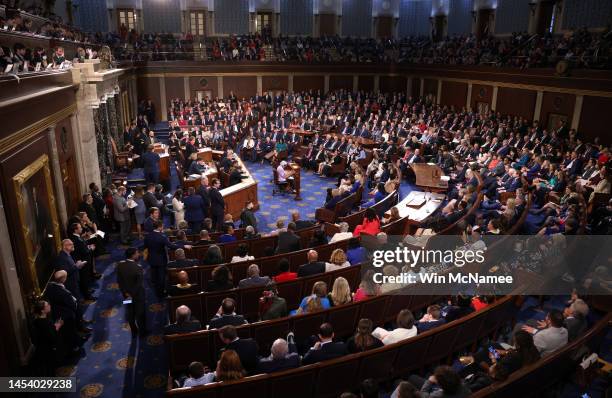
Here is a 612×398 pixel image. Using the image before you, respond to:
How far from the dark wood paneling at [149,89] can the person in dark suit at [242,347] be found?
2402 centimetres

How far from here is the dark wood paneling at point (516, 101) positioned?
18.7 meters

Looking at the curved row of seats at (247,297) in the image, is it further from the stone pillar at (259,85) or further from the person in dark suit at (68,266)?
the stone pillar at (259,85)

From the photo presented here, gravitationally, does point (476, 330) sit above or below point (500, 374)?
below

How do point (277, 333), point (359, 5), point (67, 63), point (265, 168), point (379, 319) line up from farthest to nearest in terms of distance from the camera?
point (359, 5) → point (265, 168) → point (67, 63) → point (379, 319) → point (277, 333)

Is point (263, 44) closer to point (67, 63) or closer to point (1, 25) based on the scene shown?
point (67, 63)

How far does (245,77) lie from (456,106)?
12.6 metres

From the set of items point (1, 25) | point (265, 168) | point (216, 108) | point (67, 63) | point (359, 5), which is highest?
point (359, 5)

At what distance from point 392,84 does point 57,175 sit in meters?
24.3

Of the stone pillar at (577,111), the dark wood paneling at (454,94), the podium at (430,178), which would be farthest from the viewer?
the dark wood paneling at (454,94)

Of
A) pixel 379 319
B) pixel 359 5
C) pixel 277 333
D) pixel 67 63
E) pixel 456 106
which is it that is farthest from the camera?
pixel 359 5

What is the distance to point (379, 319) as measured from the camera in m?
6.32

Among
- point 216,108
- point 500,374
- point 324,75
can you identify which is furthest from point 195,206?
point 324,75

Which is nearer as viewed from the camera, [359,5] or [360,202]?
[360,202]

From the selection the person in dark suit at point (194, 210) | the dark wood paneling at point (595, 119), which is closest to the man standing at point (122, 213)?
the person in dark suit at point (194, 210)
